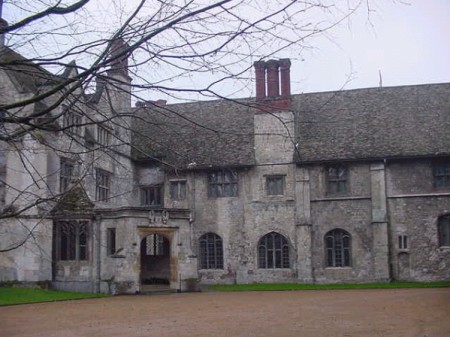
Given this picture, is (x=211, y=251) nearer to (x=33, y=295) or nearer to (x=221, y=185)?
(x=221, y=185)

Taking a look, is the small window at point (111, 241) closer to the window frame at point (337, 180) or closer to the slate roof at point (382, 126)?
the slate roof at point (382, 126)

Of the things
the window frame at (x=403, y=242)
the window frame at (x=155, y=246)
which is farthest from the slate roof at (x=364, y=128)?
the window frame at (x=155, y=246)

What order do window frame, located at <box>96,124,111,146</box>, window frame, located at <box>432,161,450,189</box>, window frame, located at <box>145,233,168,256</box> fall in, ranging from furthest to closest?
window frame, located at <box>145,233,168,256</box> < window frame, located at <box>432,161,450,189</box> < window frame, located at <box>96,124,111,146</box>

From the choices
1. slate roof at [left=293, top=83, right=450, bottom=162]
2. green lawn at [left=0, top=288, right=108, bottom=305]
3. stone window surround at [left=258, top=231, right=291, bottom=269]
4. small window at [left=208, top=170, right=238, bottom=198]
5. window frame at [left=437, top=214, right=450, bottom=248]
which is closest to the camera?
green lawn at [left=0, top=288, right=108, bottom=305]

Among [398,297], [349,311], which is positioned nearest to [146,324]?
[349,311]

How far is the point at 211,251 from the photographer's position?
3155cm

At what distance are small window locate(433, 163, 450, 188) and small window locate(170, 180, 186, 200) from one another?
41.9 ft

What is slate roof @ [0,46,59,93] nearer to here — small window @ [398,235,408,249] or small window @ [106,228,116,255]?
small window @ [106,228,116,255]

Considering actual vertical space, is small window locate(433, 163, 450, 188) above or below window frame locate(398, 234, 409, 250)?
above

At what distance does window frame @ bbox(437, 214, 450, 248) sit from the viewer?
2934 centimetres

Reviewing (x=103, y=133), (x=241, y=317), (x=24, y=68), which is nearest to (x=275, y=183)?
(x=241, y=317)

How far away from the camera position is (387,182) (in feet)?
98.4

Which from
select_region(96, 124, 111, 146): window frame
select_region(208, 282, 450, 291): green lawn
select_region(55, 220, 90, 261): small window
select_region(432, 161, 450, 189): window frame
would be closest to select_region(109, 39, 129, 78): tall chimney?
select_region(96, 124, 111, 146): window frame

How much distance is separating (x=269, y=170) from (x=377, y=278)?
7.59m
